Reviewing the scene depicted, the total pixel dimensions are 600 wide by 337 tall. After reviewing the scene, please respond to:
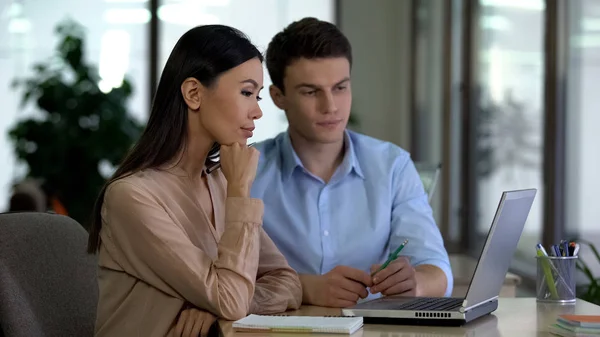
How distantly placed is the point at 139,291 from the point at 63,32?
681 centimetres

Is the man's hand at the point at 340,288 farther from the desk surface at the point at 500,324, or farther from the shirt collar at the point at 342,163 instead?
the shirt collar at the point at 342,163

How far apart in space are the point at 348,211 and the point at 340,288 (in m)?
0.42

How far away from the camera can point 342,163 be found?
2.53 meters

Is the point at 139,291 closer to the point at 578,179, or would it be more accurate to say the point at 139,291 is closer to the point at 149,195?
the point at 149,195

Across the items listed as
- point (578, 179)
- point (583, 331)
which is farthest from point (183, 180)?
point (578, 179)

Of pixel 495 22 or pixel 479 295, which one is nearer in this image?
pixel 479 295

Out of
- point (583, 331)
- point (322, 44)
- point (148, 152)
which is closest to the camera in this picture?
point (583, 331)

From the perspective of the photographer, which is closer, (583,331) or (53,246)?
(583,331)

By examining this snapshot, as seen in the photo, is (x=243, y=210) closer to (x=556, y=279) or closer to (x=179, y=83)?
(x=179, y=83)

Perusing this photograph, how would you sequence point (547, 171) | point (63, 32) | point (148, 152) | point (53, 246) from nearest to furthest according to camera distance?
point (148, 152)
point (53, 246)
point (547, 171)
point (63, 32)

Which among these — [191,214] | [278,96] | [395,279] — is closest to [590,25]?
[278,96]

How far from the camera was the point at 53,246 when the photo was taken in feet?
7.29

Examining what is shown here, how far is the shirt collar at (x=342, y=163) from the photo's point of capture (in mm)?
2525

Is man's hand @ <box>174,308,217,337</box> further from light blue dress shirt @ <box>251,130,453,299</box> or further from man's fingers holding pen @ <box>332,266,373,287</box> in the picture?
light blue dress shirt @ <box>251,130,453,299</box>
